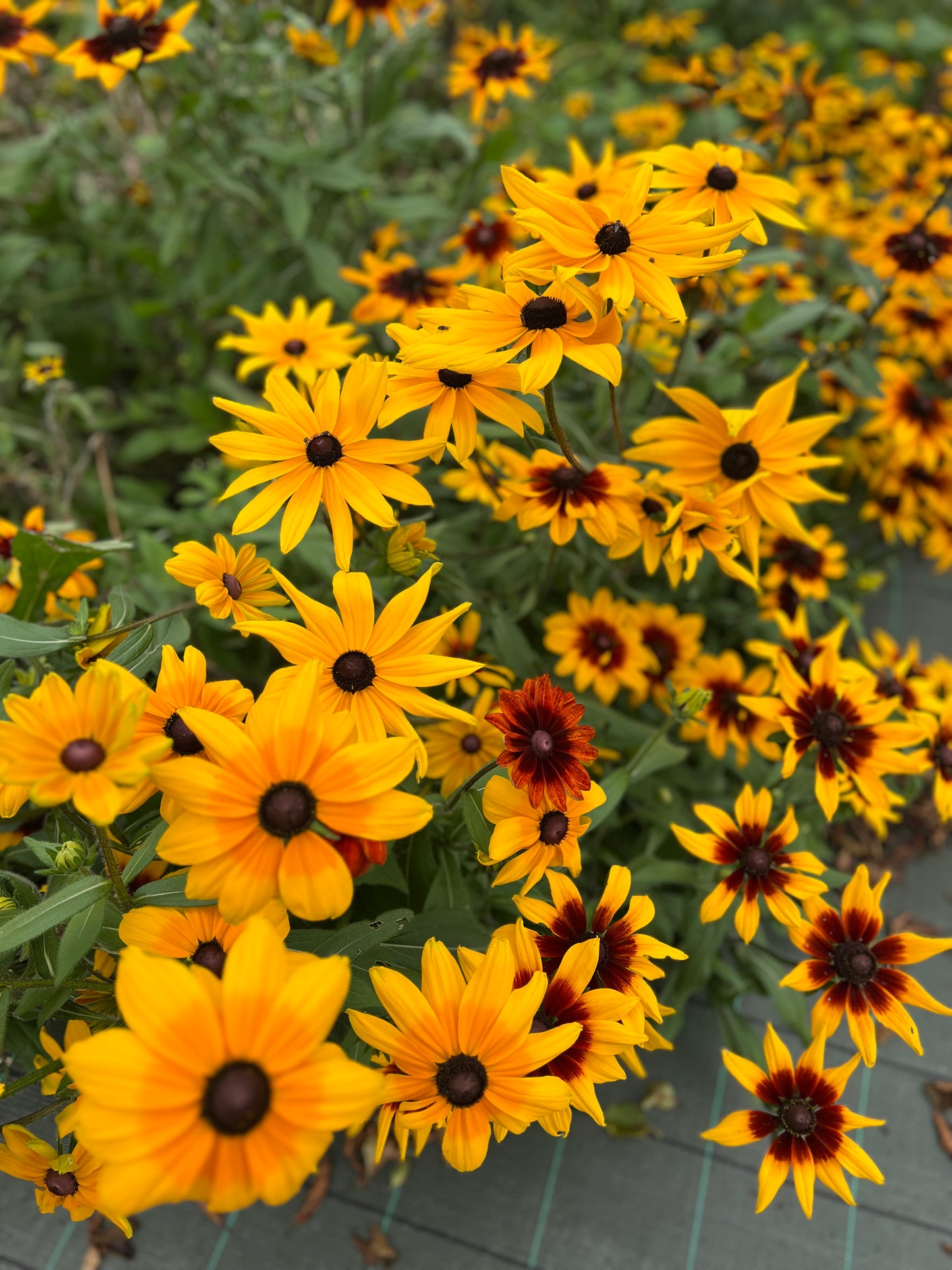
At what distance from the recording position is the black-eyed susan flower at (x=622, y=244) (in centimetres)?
95

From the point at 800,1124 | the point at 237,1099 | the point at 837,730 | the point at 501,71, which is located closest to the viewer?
the point at 237,1099

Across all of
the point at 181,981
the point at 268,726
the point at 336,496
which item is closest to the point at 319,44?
the point at 336,496

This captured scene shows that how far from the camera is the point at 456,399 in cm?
103

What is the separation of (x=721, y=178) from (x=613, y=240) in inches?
14.2

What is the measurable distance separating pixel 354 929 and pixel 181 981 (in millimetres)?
328

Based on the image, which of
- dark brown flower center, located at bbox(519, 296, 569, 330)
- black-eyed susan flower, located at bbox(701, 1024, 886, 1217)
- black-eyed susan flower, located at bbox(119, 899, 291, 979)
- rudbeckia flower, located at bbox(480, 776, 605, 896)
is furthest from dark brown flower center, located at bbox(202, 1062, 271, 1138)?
dark brown flower center, located at bbox(519, 296, 569, 330)

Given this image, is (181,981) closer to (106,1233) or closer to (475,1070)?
(475,1070)

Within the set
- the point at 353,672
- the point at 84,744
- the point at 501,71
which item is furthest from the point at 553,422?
the point at 501,71

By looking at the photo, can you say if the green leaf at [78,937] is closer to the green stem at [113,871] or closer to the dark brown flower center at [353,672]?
the green stem at [113,871]

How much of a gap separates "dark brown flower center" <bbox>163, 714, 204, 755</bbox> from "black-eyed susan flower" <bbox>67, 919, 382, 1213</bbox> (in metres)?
0.27

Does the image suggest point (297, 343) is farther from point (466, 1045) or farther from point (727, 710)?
point (466, 1045)

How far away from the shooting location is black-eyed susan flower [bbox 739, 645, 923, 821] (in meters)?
1.21

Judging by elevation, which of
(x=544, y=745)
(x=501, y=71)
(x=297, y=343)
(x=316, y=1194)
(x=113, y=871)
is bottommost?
(x=316, y=1194)

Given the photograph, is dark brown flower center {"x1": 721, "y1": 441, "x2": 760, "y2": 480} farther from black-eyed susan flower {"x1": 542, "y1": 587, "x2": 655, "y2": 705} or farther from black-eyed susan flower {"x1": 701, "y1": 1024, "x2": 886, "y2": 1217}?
black-eyed susan flower {"x1": 701, "y1": 1024, "x2": 886, "y2": 1217}
